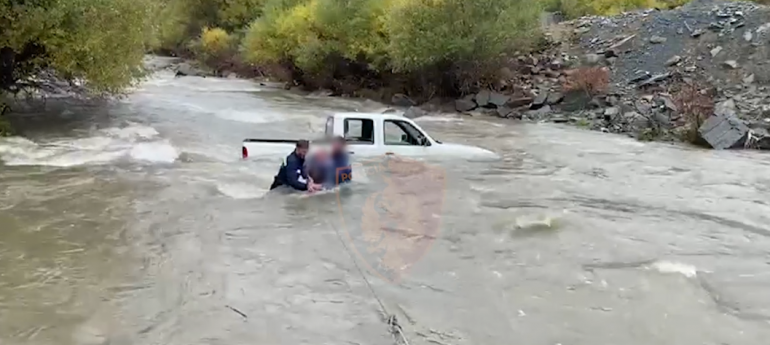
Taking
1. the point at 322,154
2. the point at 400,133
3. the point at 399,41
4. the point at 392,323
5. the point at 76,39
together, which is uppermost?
the point at 399,41

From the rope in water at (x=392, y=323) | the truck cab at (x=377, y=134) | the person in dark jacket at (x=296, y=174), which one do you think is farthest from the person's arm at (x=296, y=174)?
the rope in water at (x=392, y=323)

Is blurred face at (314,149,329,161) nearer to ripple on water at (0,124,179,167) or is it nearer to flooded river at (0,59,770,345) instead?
flooded river at (0,59,770,345)

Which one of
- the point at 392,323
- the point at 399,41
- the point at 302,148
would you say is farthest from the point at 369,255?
the point at 399,41

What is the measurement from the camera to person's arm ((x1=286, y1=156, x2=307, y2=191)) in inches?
460

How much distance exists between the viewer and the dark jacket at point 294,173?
460 inches

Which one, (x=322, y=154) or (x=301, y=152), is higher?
(x=301, y=152)

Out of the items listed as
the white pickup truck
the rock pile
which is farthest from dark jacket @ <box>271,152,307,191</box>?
the rock pile

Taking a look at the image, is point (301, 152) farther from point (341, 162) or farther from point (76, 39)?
point (76, 39)

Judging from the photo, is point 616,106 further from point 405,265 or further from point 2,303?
point 2,303

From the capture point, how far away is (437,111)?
28953mm

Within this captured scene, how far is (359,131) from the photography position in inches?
528

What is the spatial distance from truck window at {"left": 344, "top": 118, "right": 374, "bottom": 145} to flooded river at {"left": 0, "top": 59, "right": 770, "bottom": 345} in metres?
0.80

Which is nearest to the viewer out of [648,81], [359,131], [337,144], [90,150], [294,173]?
[294,173]

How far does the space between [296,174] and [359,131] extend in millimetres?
2070
